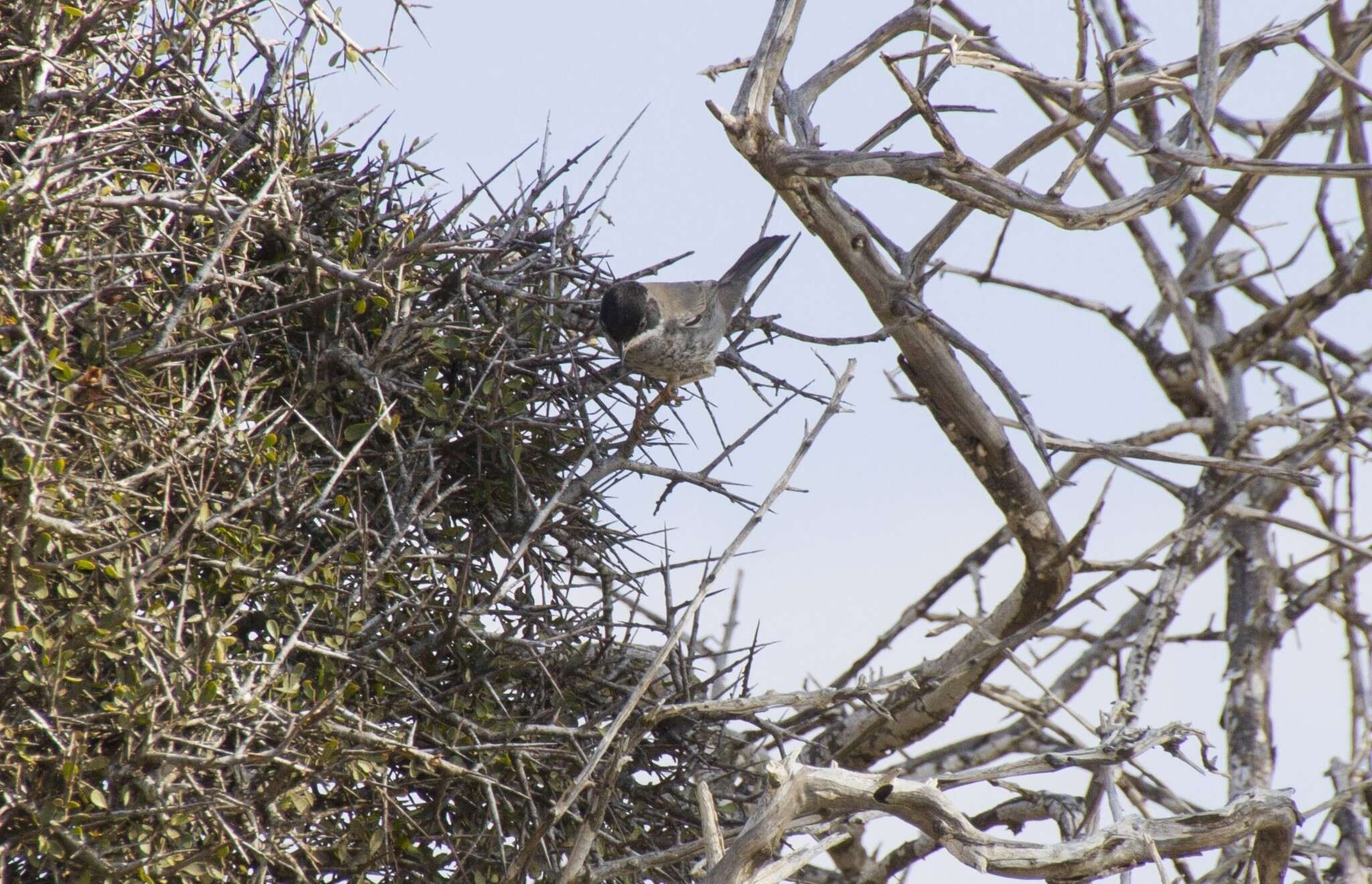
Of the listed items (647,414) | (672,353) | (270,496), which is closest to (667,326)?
(672,353)

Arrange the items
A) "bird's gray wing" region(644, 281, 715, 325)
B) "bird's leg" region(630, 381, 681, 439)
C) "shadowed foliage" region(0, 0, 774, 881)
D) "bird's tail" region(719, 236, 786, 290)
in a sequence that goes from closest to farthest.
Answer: "shadowed foliage" region(0, 0, 774, 881) → "bird's leg" region(630, 381, 681, 439) → "bird's gray wing" region(644, 281, 715, 325) → "bird's tail" region(719, 236, 786, 290)

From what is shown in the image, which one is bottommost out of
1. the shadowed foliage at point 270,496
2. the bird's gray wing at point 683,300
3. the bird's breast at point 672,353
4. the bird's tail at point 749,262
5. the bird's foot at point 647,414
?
the shadowed foliage at point 270,496

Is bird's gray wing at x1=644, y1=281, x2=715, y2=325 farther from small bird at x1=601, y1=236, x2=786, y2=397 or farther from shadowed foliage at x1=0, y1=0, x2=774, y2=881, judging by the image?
shadowed foliage at x1=0, y1=0, x2=774, y2=881

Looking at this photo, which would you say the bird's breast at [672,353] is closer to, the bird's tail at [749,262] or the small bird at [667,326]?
the small bird at [667,326]

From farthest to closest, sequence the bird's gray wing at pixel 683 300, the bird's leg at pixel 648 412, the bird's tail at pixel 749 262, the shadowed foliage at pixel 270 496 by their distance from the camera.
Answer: the bird's tail at pixel 749 262, the bird's gray wing at pixel 683 300, the bird's leg at pixel 648 412, the shadowed foliage at pixel 270 496

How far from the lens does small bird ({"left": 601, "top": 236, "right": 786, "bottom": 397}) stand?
3389 mm

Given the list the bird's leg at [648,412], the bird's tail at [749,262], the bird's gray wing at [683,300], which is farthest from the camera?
the bird's tail at [749,262]

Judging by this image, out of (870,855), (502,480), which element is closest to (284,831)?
(502,480)

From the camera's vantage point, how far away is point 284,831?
8.50ft

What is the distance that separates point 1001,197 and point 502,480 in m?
1.28

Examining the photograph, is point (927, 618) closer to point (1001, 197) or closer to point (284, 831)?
point (1001, 197)

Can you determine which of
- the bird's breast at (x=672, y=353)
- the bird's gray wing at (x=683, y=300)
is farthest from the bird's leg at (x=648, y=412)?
the bird's gray wing at (x=683, y=300)

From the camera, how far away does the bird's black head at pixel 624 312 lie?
3.37 m

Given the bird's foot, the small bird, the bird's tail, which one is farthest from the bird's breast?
the bird's tail
